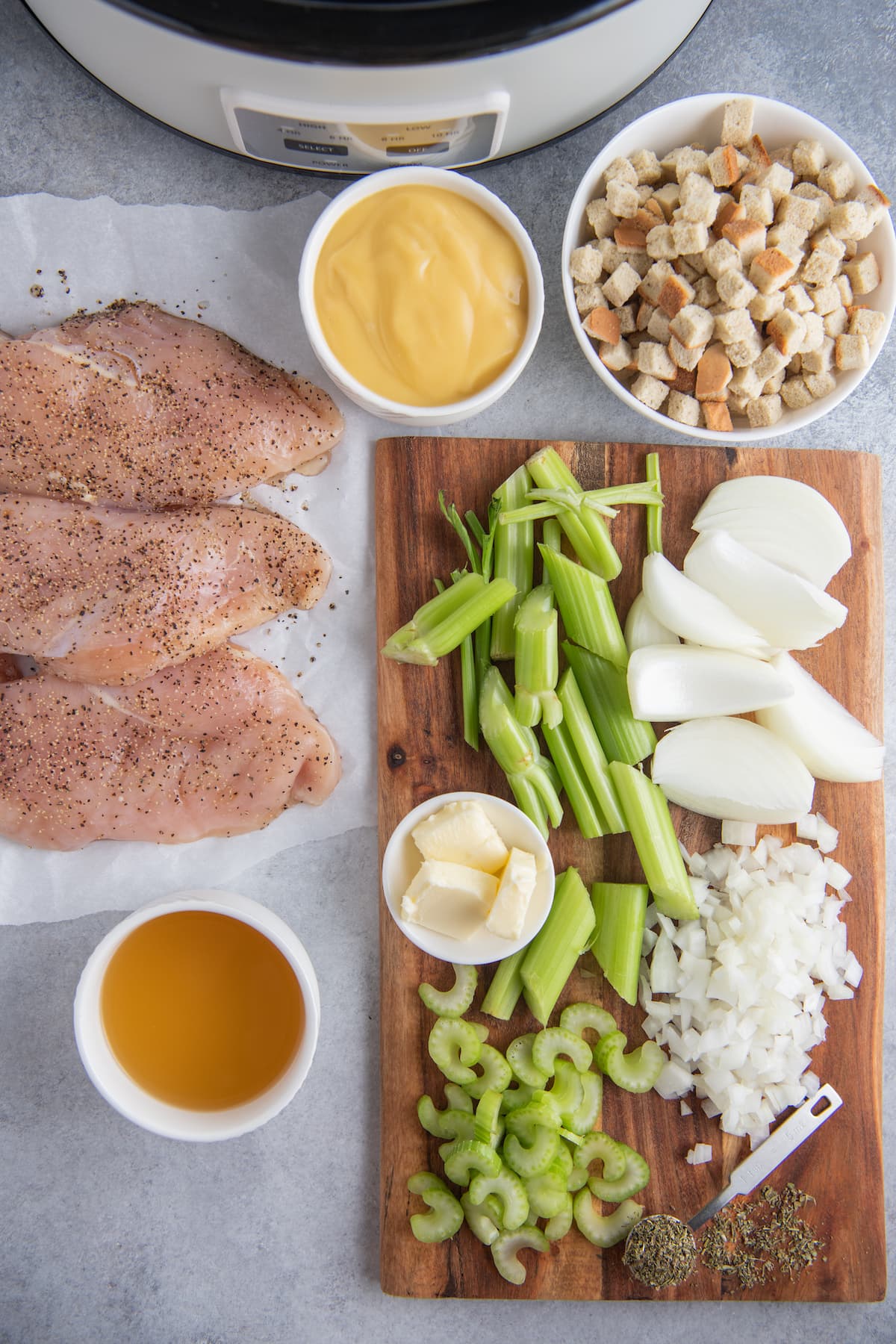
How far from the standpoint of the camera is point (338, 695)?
1.71 m

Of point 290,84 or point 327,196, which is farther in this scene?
point 327,196

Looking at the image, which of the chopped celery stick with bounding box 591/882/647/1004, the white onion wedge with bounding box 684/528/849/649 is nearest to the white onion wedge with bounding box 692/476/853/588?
the white onion wedge with bounding box 684/528/849/649

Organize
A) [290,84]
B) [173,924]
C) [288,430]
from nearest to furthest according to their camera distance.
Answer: [290,84], [173,924], [288,430]

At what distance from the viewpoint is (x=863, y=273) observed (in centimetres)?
155

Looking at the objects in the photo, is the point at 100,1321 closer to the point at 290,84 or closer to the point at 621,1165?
the point at 621,1165

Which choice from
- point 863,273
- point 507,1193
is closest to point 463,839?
point 507,1193

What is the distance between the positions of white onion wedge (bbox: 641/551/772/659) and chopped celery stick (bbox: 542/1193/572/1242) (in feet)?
3.19

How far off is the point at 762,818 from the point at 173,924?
3.29ft

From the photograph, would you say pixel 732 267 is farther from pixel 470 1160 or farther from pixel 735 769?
pixel 470 1160

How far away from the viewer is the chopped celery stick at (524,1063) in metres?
1.61

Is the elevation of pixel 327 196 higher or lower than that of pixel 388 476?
higher

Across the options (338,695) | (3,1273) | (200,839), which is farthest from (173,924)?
(3,1273)

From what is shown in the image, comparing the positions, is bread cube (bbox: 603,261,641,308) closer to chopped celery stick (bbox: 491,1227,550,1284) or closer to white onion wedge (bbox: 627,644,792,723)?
white onion wedge (bbox: 627,644,792,723)

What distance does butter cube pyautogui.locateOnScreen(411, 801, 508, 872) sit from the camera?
1.50 metres
